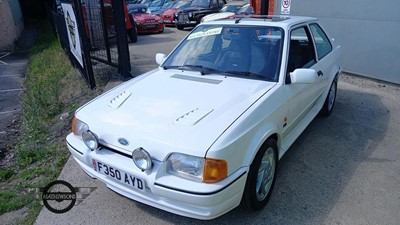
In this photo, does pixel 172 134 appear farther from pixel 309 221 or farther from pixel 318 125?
pixel 318 125

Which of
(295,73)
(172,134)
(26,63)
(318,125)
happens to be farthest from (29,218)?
(26,63)

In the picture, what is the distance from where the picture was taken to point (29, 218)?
276cm

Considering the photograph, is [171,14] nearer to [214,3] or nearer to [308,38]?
[214,3]

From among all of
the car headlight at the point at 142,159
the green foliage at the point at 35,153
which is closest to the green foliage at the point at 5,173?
the green foliage at the point at 35,153

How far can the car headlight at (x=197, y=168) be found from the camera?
2037 millimetres

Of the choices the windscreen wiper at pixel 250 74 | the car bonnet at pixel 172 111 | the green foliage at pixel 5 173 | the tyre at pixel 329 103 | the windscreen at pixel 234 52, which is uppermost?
the windscreen at pixel 234 52

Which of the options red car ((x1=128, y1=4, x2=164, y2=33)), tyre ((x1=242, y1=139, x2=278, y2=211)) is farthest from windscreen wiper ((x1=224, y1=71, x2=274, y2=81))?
red car ((x1=128, y1=4, x2=164, y2=33))

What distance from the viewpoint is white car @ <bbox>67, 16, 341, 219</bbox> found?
6.88 feet

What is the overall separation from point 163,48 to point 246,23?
7.82m

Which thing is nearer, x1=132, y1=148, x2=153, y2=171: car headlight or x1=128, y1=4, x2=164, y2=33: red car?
x1=132, y1=148, x2=153, y2=171: car headlight

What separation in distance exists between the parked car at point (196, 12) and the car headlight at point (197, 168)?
13.5 m

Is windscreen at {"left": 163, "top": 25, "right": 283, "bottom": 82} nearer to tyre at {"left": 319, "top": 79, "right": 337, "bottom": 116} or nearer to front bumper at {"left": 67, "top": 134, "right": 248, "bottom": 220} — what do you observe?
front bumper at {"left": 67, "top": 134, "right": 248, "bottom": 220}

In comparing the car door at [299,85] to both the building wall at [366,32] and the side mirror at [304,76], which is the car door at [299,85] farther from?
the building wall at [366,32]

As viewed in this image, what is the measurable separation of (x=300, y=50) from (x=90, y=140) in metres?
2.44
